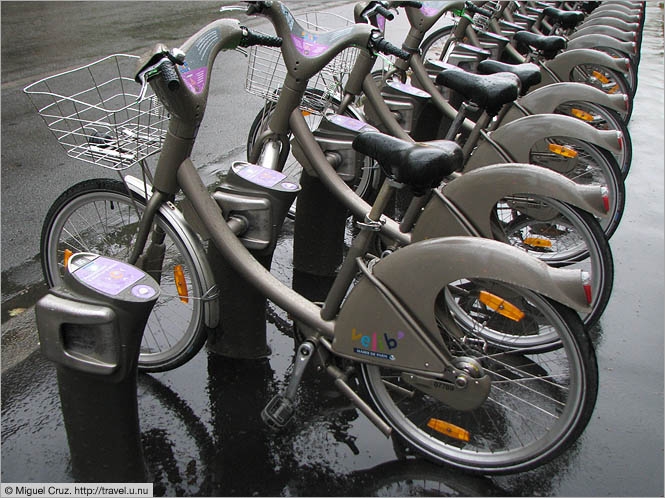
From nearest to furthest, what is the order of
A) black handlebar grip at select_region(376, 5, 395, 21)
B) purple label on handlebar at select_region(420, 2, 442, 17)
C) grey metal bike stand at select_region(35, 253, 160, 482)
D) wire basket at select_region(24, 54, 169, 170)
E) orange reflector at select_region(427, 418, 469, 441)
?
1. grey metal bike stand at select_region(35, 253, 160, 482)
2. wire basket at select_region(24, 54, 169, 170)
3. orange reflector at select_region(427, 418, 469, 441)
4. black handlebar grip at select_region(376, 5, 395, 21)
5. purple label on handlebar at select_region(420, 2, 442, 17)

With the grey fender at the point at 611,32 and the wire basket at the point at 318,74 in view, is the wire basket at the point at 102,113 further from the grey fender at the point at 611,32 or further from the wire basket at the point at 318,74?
the grey fender at the point at 611,32

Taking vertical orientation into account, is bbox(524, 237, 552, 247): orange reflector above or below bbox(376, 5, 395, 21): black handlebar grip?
below

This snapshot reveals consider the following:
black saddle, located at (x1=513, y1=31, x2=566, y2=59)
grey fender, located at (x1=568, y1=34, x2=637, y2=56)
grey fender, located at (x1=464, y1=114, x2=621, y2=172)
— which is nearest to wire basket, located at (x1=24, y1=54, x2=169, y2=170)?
grey fender, located at (x1=464, y1=114, x2=621, y2=172)

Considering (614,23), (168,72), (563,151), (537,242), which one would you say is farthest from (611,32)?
(168,72)

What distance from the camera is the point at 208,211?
2.64 metres

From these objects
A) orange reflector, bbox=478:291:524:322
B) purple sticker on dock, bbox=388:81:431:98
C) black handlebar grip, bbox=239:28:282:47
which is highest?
black handlebar grip, bbox=239:28:282:47

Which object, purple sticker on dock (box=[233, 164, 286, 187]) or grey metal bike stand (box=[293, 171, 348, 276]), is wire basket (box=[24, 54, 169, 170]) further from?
grey metal bike stand (box=[293, 171, 348, 276])

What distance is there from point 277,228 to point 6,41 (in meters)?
8.15

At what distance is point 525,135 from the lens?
3623mm

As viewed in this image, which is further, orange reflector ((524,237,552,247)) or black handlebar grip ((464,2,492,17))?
black handlebar grip ((464,2,492,17))

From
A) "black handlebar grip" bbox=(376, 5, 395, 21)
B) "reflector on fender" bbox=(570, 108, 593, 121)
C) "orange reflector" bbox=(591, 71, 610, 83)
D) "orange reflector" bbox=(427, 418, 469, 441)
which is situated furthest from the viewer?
"orange reflector" bbox=(591, 71, 610, 83)

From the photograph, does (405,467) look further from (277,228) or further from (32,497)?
(32,497)

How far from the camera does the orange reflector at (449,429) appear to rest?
260cm

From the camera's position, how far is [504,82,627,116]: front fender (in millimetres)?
4199
